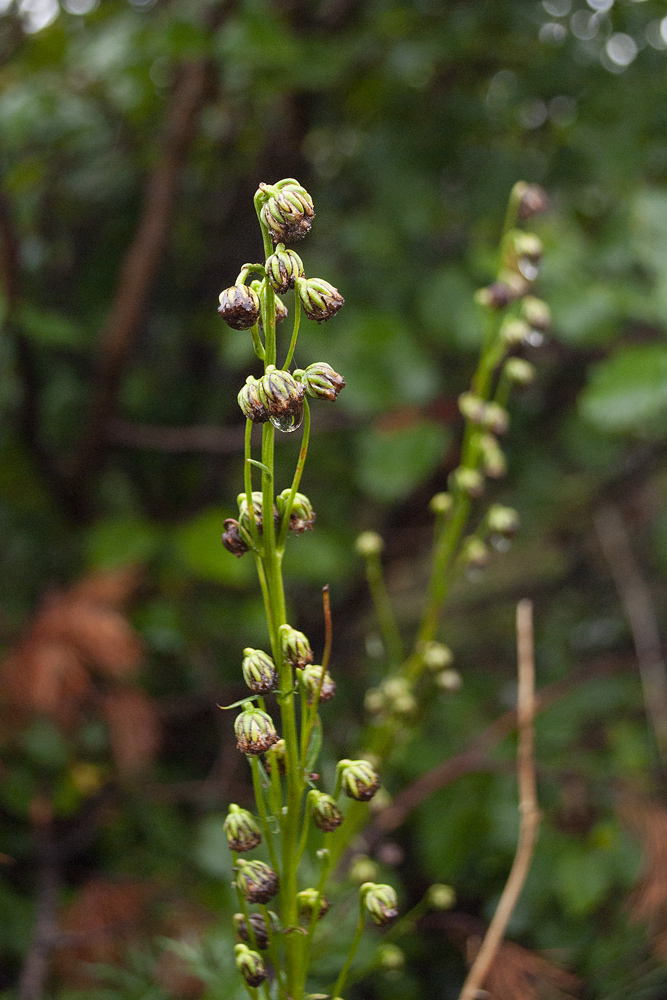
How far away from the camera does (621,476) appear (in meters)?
1.58

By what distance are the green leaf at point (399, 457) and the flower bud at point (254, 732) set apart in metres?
0.65

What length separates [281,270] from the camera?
0.96 feet

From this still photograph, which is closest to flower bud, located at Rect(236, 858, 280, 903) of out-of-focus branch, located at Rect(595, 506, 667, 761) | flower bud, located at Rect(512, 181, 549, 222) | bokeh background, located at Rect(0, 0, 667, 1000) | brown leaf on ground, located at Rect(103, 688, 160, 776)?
bokeh background, located at Rect(0, 0, 667, 1000)

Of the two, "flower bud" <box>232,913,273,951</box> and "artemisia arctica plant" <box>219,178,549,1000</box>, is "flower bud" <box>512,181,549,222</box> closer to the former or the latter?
"artemisia arctica plant" <box>219,178,549,1000</box>

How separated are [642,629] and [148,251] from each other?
3.29 ft

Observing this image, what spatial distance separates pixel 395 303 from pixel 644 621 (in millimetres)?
694

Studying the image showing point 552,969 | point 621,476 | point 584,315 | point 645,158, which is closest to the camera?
point 552,969

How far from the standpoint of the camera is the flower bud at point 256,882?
344 mm

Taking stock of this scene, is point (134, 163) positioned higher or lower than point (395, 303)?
higher

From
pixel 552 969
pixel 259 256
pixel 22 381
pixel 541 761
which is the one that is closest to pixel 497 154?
pixel 259 256

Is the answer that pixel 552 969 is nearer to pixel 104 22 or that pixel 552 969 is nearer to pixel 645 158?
pixel 645 158

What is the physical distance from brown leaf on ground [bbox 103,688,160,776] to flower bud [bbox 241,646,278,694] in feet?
2.73

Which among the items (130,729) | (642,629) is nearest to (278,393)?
(130,729)

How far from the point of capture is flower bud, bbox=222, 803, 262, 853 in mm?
341
